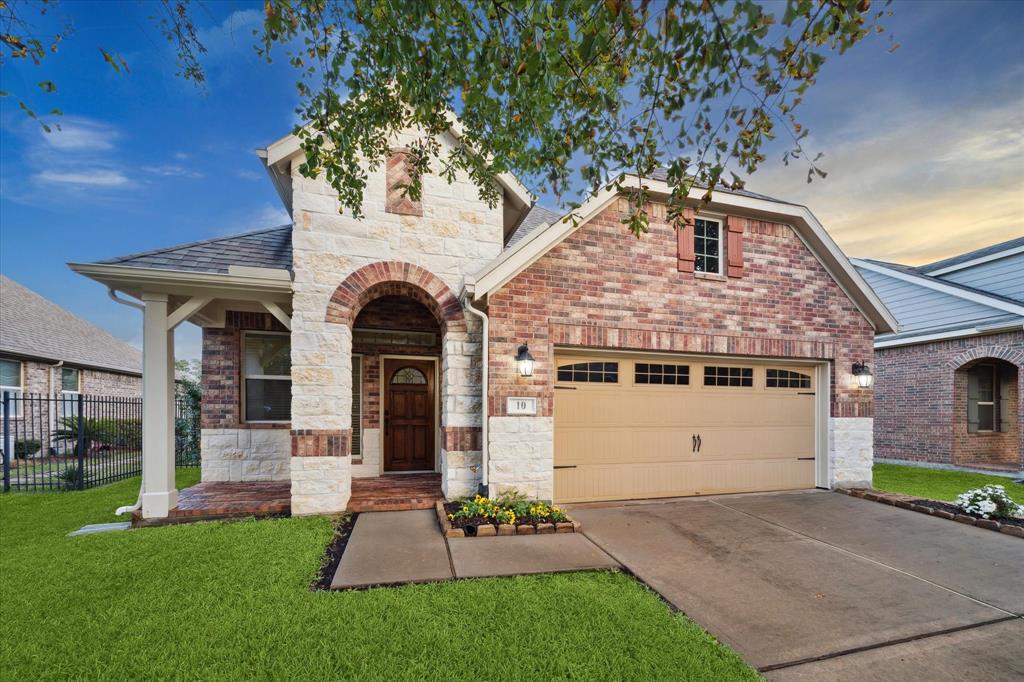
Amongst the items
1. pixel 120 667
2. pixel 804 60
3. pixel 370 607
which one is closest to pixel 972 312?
→ pixel 804 60

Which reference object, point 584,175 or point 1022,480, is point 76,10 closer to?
point 584,175

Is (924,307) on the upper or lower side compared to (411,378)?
upper

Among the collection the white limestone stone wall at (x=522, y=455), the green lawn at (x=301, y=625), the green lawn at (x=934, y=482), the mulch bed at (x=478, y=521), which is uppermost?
the white limestone stone wall at (x=522, y=455)

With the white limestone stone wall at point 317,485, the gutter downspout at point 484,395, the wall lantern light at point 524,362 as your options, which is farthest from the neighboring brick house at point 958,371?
the white limestone stone wall at point 317,485

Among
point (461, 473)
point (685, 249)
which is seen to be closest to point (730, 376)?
point (685, 249)

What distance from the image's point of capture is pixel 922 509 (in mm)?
6547

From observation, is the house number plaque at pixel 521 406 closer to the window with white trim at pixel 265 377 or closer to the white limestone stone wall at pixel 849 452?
the window with white trim at pixel 265 377

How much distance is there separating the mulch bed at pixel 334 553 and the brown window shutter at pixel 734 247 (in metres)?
7.12

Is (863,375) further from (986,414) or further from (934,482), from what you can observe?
(986,414)

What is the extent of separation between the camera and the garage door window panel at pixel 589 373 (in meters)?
6.89

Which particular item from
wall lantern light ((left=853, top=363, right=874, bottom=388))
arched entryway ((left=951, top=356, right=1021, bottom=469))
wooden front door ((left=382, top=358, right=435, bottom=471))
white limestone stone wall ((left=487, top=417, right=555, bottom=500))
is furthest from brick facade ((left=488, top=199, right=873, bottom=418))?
arched entryway ((left=951, top=356, right=1021, bottom=469))

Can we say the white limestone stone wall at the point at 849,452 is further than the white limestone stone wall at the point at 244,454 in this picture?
Yes

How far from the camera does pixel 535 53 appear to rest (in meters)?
2.57

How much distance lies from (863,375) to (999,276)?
30.3 feet
